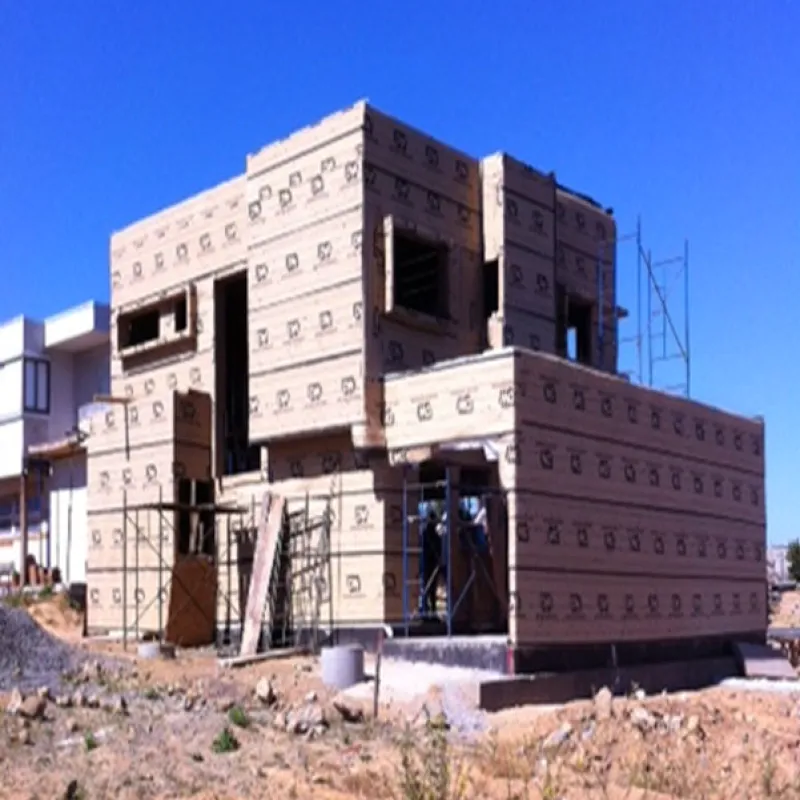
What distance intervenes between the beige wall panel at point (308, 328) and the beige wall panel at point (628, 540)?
4116mm

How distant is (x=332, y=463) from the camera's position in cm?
1897

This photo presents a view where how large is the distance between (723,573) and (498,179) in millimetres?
8520

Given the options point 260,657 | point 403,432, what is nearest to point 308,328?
point 403,432

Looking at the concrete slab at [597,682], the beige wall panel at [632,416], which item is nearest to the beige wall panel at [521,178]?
the beige wall panel at [632,416]

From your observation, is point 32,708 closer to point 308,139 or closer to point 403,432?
point 403,432

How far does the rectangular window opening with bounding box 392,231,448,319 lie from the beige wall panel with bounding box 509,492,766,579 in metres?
4.38

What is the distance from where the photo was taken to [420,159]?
1966 cm

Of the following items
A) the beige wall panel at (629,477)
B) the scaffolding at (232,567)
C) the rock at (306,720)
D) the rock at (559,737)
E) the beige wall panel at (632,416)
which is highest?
the beige wall panel at (632,416)

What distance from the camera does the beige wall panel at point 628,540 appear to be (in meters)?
16.5

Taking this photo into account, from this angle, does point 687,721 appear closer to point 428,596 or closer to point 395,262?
point 428,596

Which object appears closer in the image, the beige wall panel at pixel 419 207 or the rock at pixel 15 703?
the rock at pixel 15 703

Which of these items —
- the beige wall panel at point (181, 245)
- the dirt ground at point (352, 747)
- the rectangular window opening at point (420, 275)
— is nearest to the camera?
the dirt ground at point (352, 747)

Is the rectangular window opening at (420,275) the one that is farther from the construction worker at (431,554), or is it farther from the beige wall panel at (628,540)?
the beige wall panel at (628,540)

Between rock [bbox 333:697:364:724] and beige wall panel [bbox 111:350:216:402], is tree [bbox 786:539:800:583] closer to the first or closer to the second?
beige wall panel [bbox 111:350:216:402]
